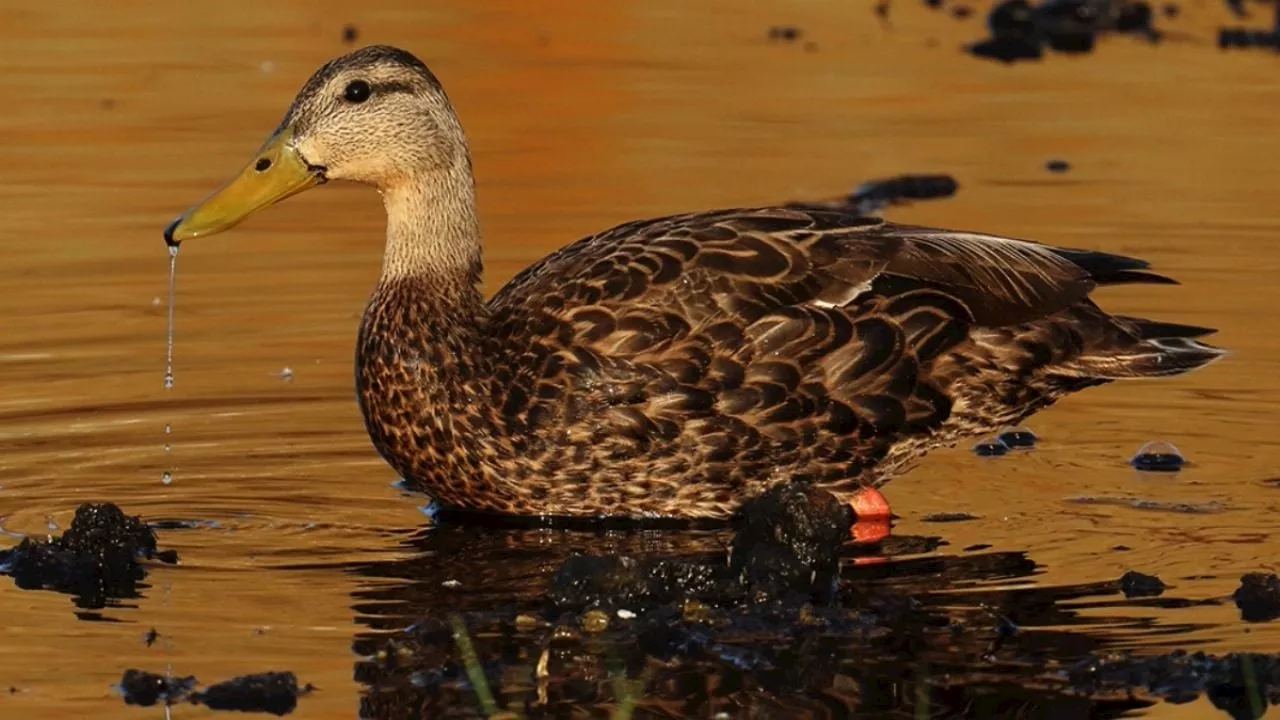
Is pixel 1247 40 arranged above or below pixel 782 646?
above

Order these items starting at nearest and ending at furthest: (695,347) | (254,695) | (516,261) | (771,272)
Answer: (254,695), (695,347), (771,272), (516,261)

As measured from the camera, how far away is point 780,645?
8320mm

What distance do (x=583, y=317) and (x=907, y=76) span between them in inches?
366

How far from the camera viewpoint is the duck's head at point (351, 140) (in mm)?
10664

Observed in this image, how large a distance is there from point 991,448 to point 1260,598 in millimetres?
2822

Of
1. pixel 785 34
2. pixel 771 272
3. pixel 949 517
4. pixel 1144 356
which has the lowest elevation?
pixel 949 517

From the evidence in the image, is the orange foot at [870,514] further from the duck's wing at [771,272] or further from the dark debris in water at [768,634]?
the duck's wing at [771,272]

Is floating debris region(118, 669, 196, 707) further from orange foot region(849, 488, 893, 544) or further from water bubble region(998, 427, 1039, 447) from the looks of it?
water bubble region(998, 427, 1039, 447)

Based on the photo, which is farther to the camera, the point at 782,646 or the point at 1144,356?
the point at 1144,356

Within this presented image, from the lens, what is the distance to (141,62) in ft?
64.7

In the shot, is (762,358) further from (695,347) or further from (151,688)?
(151,688)

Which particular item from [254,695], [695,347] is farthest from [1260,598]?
[254,695]

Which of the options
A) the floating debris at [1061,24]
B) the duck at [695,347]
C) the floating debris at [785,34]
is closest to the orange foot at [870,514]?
the duck at [695,347]

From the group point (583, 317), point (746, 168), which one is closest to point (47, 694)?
point (583, 317)
